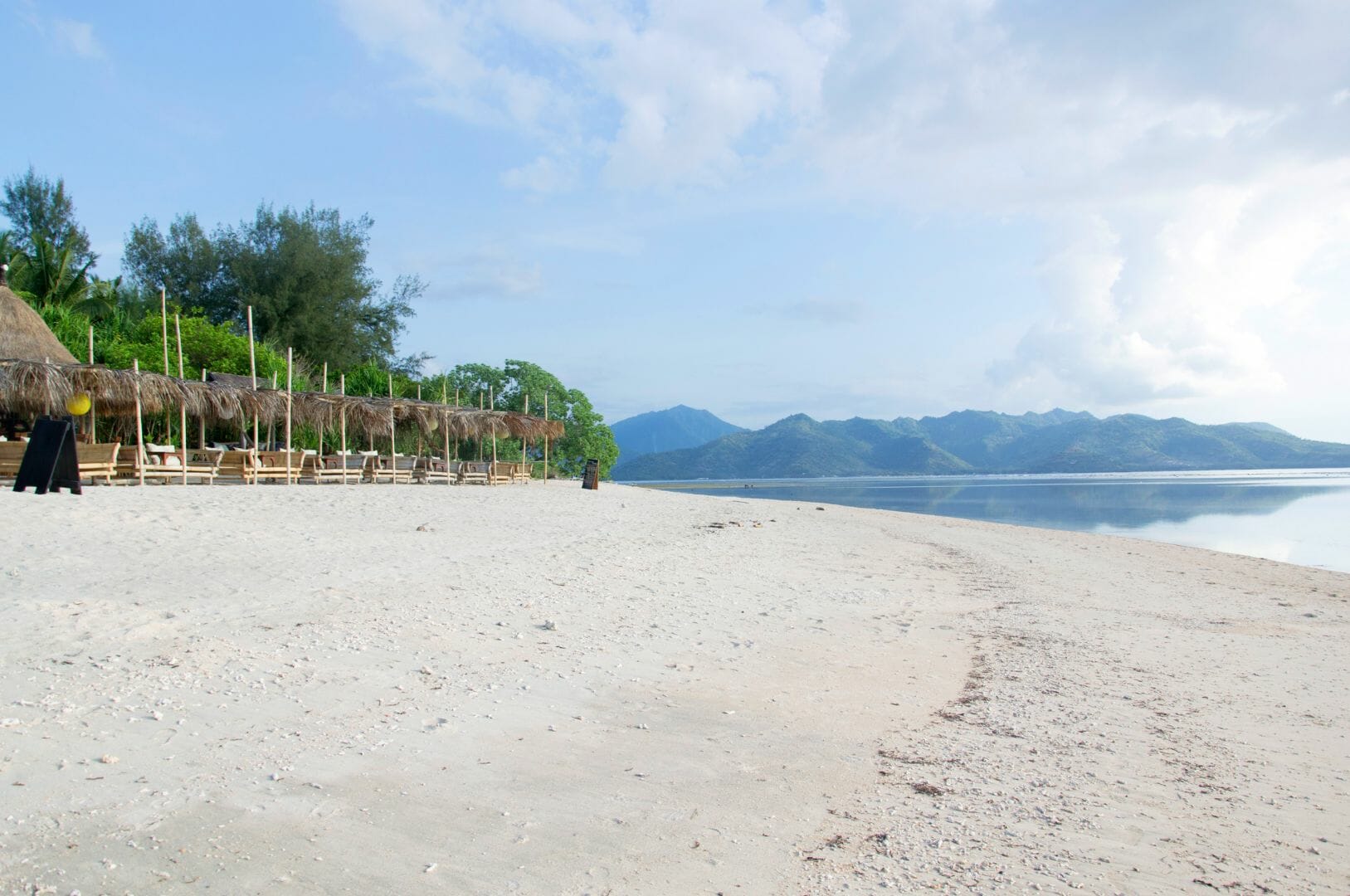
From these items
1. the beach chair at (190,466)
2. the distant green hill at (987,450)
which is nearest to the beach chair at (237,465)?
the beach chair at (190,466)

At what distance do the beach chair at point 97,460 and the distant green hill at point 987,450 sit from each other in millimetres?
98584

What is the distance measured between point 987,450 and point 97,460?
518ft

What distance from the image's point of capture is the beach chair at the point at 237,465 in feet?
49.2

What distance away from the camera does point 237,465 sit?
15.1 m

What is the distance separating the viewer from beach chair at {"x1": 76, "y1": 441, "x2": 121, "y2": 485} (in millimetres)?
12984

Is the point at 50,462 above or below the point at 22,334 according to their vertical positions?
below

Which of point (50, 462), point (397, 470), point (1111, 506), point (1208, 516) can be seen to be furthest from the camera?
point (1111, 506)

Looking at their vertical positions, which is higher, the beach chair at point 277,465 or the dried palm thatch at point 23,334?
the dried palm thatch at point 23,334

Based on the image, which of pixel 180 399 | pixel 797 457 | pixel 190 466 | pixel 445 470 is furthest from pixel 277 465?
pixel 797 457

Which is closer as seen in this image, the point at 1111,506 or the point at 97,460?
the point at 97,460

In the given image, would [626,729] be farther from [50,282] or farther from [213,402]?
[50,282]

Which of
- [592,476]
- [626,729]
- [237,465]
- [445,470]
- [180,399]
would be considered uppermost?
[180,399]

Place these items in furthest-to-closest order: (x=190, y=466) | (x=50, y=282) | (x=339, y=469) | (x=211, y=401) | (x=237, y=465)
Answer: (x=50, y=282) → (x=339, y=469) → (x=211, y=401) → (x=237, y=465) → (x=190, y=466)

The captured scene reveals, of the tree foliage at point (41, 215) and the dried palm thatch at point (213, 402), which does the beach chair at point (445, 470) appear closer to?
the dried palm thatch at point (213, 402)
